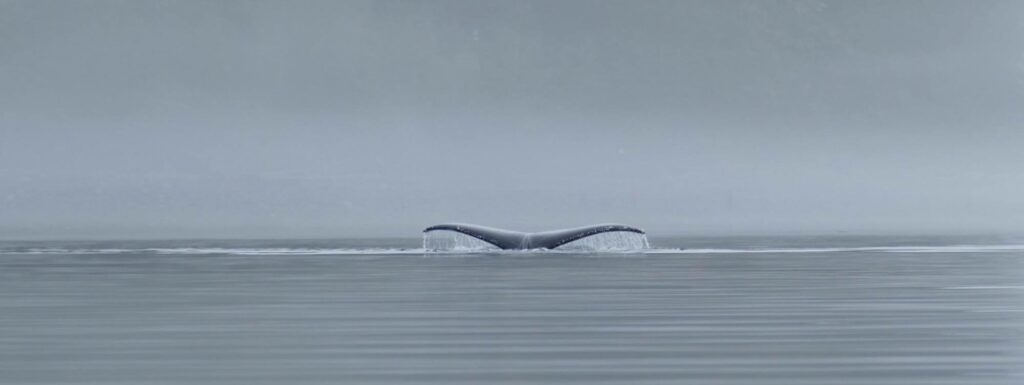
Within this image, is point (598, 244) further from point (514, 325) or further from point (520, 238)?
point (514, 325)

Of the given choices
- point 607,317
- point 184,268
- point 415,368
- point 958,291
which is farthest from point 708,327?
point 184,268

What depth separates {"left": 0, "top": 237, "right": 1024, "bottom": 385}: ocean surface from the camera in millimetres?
15789

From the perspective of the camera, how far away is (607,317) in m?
23.3

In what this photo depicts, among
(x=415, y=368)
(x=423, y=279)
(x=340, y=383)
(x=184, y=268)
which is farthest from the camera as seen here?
(x=184, y=268)

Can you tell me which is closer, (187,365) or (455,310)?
(187,365)

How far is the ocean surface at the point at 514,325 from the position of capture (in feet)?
51.8

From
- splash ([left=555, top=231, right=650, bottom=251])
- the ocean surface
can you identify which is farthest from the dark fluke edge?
the ocean surface

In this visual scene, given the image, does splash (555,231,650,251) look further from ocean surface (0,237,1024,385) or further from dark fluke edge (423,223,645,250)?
ocean surface (0,237,1024,385)

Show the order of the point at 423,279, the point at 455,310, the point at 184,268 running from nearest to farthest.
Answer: the point at 455,310, the point at 423,279, the point at 184,268

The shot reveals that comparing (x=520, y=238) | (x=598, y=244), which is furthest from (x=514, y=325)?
(x=598, y=244)

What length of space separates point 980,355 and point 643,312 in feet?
25.2

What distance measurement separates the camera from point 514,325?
21.8 metres

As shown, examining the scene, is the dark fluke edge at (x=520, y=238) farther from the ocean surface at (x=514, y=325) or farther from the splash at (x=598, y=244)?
the ocean surface at (x=514, y=325)

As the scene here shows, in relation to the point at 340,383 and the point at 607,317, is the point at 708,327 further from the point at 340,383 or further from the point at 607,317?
the point at 340,383
